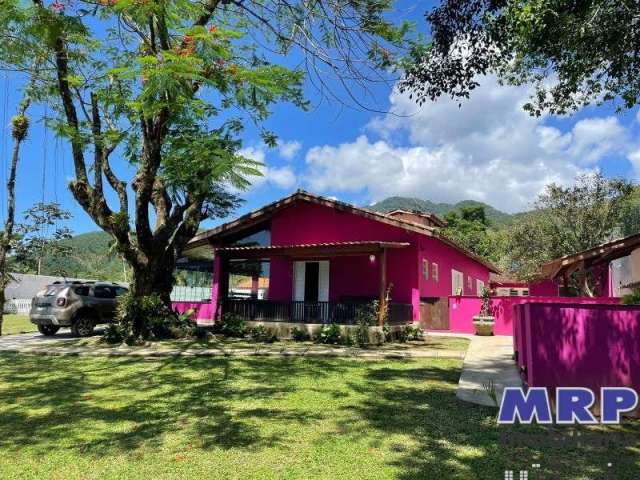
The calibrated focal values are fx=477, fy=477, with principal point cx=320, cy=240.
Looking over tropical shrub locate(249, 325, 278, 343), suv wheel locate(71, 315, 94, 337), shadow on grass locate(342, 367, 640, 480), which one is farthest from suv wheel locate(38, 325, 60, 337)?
shadow on grass locate(342, 367, 640, 480)

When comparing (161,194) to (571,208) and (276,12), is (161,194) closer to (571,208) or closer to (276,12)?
(276,12)

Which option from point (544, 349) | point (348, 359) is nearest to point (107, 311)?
→ point (348, 359)

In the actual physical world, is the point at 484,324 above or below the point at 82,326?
above

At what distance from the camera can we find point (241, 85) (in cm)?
838

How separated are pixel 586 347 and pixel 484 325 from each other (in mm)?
11481

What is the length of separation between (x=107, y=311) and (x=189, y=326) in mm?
3119

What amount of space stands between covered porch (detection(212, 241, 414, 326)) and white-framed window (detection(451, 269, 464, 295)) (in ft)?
22.0

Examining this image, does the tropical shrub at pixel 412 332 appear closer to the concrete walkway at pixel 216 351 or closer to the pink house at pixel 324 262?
the pink house at pixel 324 262

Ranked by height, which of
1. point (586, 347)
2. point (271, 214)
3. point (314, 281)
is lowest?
point (586, 347)

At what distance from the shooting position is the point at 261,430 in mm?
5152

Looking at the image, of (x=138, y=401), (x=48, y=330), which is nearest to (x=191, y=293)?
(x=48, y=330)

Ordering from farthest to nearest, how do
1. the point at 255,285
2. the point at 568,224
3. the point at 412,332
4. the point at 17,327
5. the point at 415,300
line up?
the point at 568,224
the point at 17,327
the point at 255,285
the point at 415,300
the point at 412,332

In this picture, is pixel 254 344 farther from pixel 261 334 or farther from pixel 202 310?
pixel 202 310

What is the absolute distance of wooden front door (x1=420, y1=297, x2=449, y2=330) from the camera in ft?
58.7
